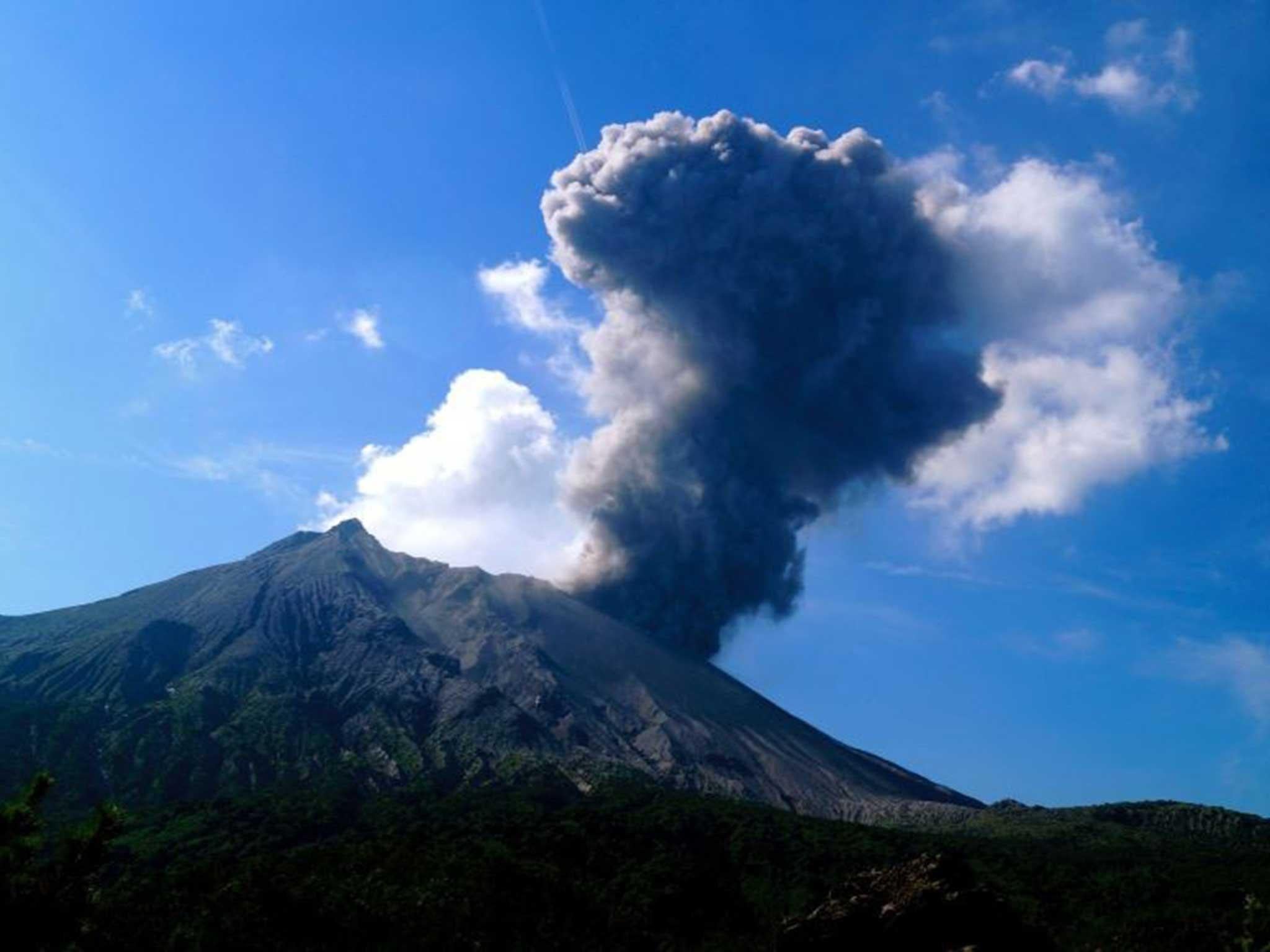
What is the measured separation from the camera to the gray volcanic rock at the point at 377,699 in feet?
346

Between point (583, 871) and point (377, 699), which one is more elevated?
point (377, 699)

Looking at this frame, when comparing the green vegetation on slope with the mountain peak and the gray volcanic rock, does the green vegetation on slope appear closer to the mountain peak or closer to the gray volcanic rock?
the gray volcanic rock

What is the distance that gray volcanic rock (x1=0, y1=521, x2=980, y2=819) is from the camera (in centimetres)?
10556

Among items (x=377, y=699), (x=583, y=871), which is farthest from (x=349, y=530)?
(x=583, y=871)

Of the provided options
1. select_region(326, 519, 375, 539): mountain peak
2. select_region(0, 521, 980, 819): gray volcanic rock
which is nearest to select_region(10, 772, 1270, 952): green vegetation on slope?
select_region(0, 521, 980, 819): gray volcanic rock

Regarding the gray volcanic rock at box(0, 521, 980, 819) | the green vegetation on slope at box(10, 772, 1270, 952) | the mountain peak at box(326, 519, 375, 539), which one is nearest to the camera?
the green vegetation on slope at box(10, 772, 1270, 952)

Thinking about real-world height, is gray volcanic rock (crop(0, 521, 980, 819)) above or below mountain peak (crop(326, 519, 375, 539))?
below

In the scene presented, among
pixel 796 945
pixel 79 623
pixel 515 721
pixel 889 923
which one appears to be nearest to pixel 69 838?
pixel 796 945

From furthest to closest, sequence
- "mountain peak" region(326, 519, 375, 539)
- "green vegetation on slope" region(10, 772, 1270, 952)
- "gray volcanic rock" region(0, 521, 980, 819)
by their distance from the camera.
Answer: "mountain peak" region(326, 519, 375, 539)
"gray volcanic rock" region(0, 521, 980, 819)
"green vegetation on slope" region(10, 772, 1270, 952)

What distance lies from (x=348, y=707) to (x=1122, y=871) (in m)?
85.4

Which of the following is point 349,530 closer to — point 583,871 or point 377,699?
point 377,699

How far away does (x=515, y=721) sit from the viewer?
120125mm

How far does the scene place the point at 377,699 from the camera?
125 m

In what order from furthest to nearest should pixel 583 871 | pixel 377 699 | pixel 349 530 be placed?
pixel 349 530
pixel 377 699
pixel 583 871
